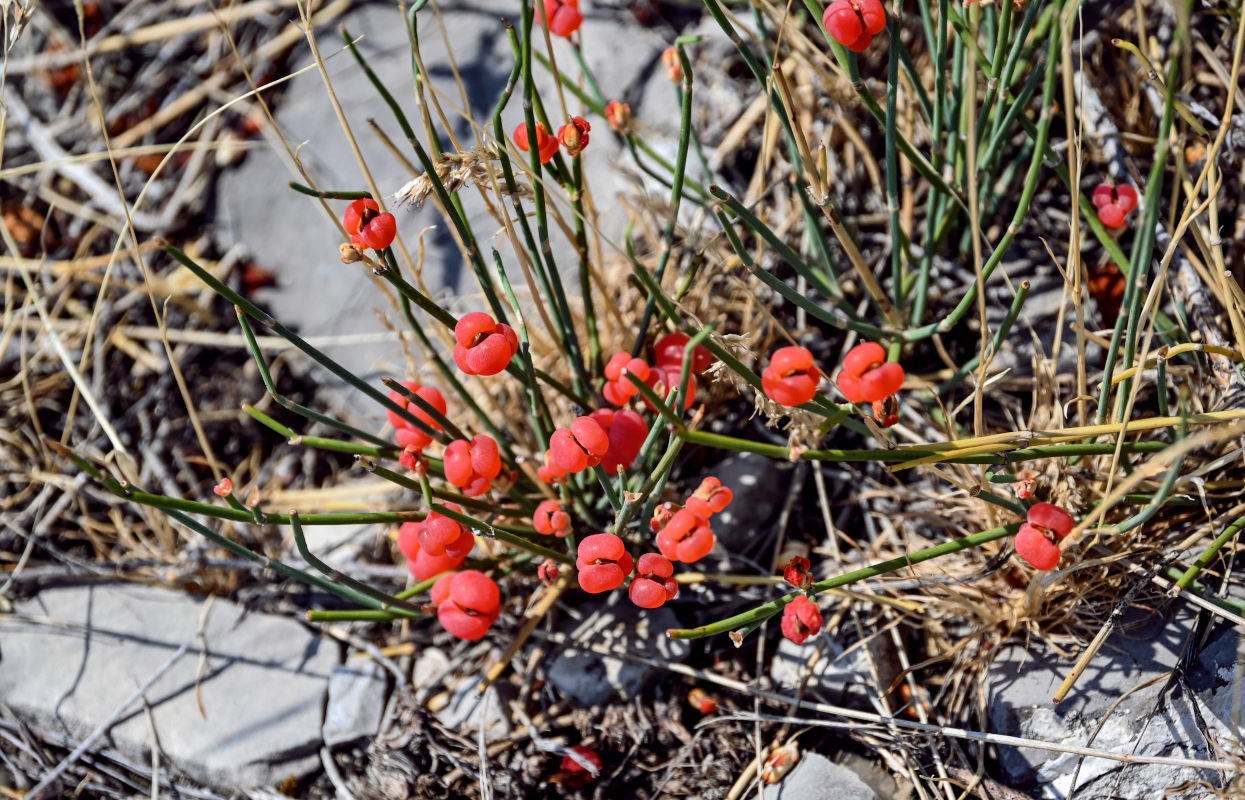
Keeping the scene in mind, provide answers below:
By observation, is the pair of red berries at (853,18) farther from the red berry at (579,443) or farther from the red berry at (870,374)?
the red berry at (579,443)

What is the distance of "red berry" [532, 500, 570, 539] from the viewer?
1.31m

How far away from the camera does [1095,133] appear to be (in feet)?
5.67

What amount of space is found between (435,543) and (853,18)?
2.97 ft

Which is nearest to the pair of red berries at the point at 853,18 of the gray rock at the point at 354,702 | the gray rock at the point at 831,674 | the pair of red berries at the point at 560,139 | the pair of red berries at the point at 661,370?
the pair of red berries at the point at 560,139

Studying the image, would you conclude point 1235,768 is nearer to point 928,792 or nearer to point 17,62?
point 928,792

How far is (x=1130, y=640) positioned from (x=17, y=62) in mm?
3266

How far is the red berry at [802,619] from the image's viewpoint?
1.20 m

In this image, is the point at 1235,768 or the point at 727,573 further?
the point at 727,573

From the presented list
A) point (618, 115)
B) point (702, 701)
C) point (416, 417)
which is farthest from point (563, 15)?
point (702, 701)

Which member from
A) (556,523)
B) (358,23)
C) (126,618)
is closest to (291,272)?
(358,23)

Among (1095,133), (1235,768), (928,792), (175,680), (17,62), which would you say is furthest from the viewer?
(17,62)

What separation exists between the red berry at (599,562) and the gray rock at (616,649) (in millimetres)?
491

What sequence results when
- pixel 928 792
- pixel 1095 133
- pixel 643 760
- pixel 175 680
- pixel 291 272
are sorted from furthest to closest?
pixel 291 272, pixel 175 680, pixel 1095 133, pixel 643 760, pixel 928 792

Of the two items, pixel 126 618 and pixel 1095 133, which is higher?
pixel 1095 133
